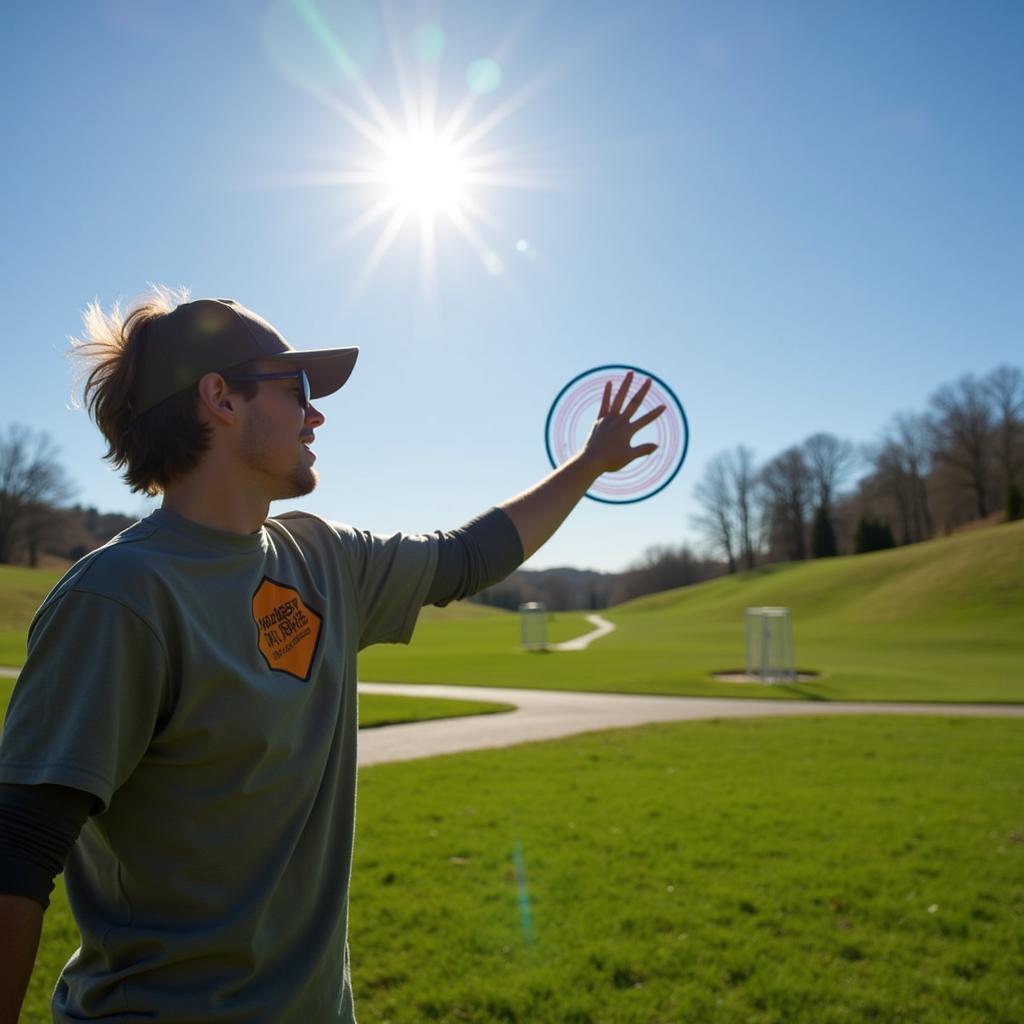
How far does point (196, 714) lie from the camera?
70.4 inches

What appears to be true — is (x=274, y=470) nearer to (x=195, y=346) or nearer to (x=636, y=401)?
(x=195, y=346)

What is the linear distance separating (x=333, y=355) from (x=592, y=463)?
1008mm

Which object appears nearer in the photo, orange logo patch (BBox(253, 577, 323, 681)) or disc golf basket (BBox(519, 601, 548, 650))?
orange logo patch (BBox(253, 577, 323, 681))

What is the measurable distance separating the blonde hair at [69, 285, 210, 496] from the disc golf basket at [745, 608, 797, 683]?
25824mm

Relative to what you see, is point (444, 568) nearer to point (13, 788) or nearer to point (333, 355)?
point (333, 355)

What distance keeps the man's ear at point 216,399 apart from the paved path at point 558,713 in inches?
409

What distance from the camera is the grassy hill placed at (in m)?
24.7

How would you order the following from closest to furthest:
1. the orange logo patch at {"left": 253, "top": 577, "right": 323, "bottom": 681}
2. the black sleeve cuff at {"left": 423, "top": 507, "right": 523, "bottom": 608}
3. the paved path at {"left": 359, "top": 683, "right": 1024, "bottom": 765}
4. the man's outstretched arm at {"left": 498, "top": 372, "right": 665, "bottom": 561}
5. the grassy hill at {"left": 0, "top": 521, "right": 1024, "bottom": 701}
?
the orange logo patch at {"left": 253, "top": 577, "right": 323, "bottom": 681} → the black sleeve cuff at {"left": 423, "top": 507, "right": 523, "bottom": 608} → the man's outstretched arm at {"left": 498, "top": 372, "right": 665, "bottom": 561} → the paved path at {"left": 359, "top": 683, "right": 1024, "bottom": 765} → the grassy hill at {"left": 0, "top": 521, "right": 1024, "bottom": 701}

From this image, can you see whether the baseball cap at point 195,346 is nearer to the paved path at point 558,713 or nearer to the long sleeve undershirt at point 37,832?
the long sleeve undershirt at point 37,832

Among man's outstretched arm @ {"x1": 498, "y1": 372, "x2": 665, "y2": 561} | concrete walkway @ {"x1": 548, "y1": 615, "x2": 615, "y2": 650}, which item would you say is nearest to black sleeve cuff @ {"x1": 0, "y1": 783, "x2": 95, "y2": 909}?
man's outstretched arm @ {"x1": 498, "y1": 372, "x2": 665, "y2": 561}

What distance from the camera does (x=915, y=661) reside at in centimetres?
3219

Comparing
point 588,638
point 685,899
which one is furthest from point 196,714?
point 588,638

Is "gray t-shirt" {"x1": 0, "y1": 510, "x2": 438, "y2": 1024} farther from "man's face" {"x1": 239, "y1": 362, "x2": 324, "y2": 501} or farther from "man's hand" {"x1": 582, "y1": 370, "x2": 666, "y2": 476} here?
"man's hand" {"x1": 582, "y1": 370, "x2": 666, "y2": 476}

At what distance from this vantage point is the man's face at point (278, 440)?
221 cm
